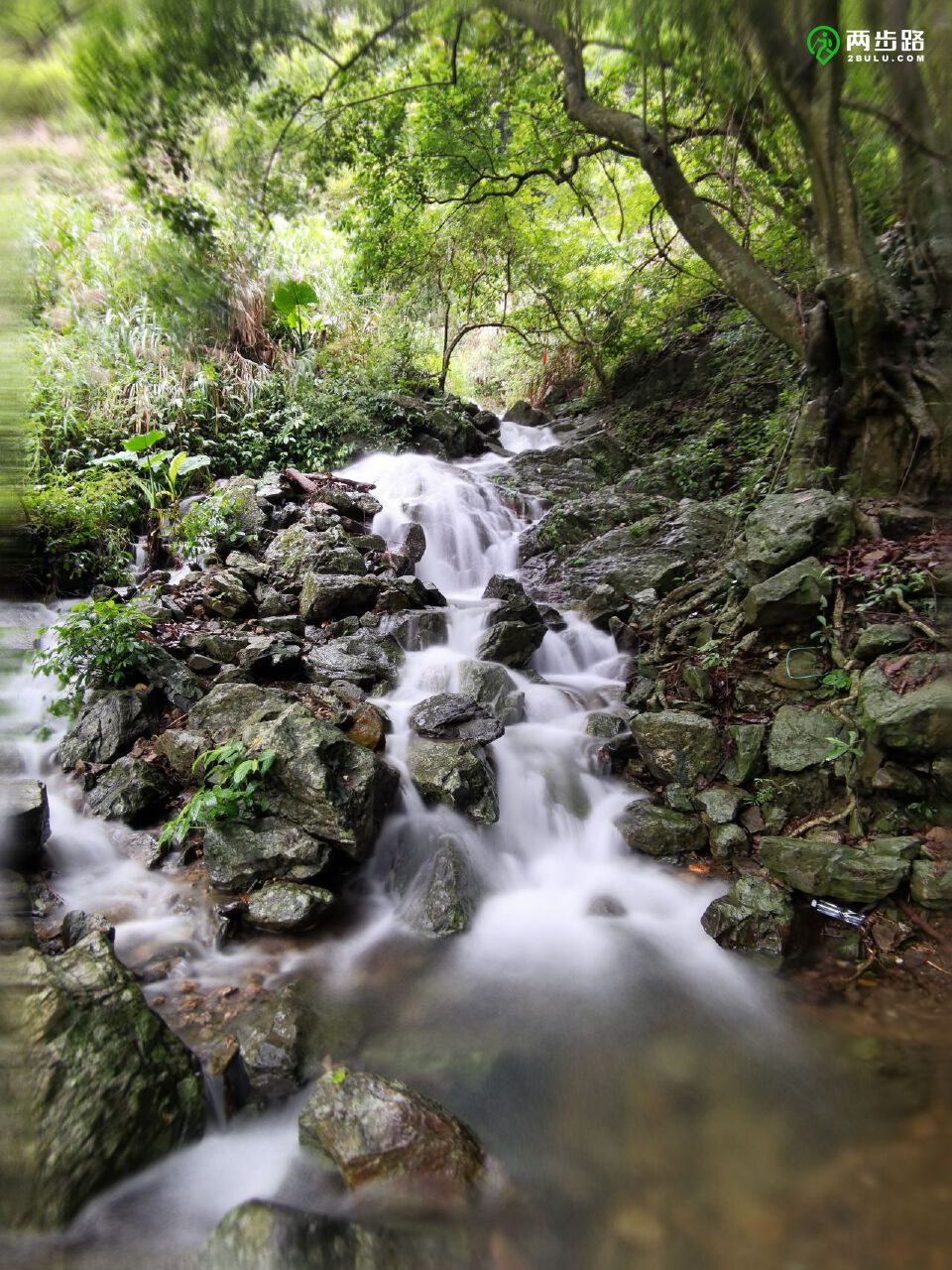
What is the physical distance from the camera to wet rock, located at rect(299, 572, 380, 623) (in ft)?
19.8

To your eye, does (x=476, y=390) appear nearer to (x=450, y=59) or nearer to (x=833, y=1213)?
(x=450, y=59)

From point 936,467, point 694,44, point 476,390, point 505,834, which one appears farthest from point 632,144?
point 476,390

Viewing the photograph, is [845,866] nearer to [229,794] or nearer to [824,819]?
[824,819]

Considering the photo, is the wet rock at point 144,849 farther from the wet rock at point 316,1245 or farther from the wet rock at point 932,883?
the wet rock at point 932,883

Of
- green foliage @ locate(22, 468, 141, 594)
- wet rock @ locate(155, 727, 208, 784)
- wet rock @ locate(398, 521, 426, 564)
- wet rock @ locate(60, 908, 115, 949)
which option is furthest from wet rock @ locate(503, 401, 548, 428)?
wet rock @ locate(60, 908, 115, 949)

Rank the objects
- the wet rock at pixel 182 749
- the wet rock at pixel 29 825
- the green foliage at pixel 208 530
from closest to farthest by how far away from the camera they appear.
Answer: the wet rock at pixel 29 825 → the wet rock at pixel 182 749 → the green foliage at pixel 208 530

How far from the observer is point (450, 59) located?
411 cm

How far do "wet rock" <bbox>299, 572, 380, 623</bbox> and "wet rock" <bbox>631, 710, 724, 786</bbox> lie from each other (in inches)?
127

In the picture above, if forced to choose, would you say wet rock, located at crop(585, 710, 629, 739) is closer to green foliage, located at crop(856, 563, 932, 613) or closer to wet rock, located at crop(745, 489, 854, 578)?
wet rock, located at crop(745, 489, 854, 578)

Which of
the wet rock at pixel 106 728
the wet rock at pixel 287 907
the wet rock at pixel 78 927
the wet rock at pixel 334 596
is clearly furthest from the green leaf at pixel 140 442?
the wet rock at pixel 287 907

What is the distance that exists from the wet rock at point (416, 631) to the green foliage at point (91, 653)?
2.26m

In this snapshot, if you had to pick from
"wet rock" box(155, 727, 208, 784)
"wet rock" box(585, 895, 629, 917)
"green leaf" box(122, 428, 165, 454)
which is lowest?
"wet rock" box(585, 895, 629, 917)

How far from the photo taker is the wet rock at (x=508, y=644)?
5969 millimetres

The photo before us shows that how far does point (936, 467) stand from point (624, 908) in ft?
13.2
